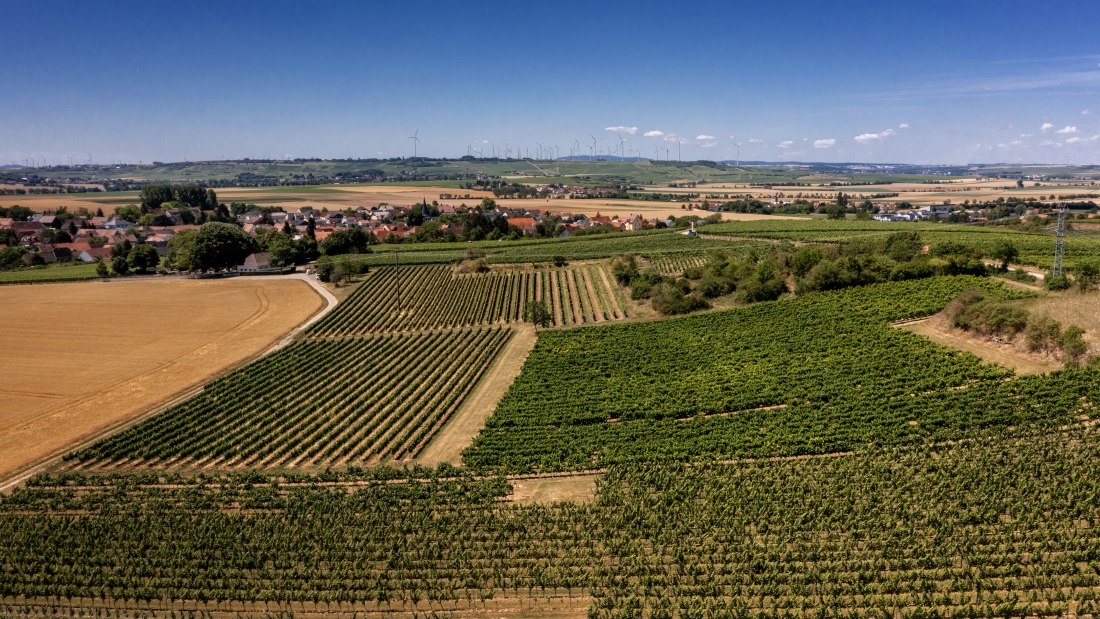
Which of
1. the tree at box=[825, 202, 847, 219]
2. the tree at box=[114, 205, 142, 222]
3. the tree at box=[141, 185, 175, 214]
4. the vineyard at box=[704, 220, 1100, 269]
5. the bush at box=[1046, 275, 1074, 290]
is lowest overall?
the bush at box=[1046, 275, 1074, 290]

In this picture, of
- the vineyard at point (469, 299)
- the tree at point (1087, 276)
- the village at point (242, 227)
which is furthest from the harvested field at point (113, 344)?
the tree at point (1087, 276)

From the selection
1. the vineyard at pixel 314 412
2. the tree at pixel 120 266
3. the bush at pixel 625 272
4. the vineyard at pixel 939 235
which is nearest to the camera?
the vineyard at pixel 314 412

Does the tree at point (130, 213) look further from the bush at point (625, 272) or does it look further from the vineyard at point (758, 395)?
the vineyard at point (758, 395)

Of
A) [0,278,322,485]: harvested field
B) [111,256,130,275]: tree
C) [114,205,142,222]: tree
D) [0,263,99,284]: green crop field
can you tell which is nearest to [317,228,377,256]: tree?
[0,278,322,485]: harvested field

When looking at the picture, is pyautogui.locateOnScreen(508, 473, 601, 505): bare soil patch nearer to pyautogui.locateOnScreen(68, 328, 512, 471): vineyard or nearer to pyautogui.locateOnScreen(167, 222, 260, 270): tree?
pyautogui.locateOnScreen(68, 328, 512, 471): vineyard

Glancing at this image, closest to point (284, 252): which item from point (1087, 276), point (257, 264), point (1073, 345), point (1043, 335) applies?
point (257, 264)

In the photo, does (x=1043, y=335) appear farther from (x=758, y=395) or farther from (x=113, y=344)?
(x=113, y=344)

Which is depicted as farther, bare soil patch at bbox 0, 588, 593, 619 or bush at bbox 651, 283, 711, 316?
bush at bbox 651, 283, 711, 316
